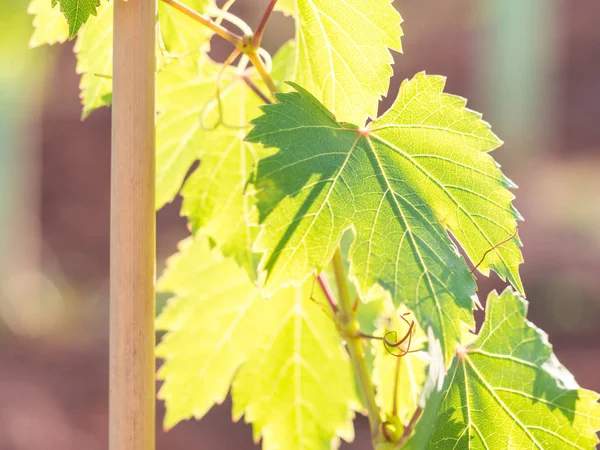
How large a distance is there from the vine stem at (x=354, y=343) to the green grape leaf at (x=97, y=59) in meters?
0.21

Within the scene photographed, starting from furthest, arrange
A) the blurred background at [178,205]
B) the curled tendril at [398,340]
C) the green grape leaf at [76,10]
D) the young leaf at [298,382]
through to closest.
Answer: the blurred background at [178,205], the young leaf at [298,382], the curled tendril at [398,340], the green grape leaf at [76,10]

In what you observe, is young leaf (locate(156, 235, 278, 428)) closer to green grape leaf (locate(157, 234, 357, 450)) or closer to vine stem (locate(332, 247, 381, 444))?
green grape leaf (locate(157, 234, 357, 450))

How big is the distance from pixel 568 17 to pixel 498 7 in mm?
722

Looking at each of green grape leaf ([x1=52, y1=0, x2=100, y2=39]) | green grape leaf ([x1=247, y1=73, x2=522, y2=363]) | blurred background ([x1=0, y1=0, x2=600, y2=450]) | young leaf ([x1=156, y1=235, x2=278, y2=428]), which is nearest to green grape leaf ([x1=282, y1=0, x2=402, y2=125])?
green grape leaf ([x1=247, y1=73, x2=522, y2=363])

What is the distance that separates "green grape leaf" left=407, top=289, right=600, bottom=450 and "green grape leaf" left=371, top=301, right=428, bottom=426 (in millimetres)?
67

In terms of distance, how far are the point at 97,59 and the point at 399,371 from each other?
12.9 inches

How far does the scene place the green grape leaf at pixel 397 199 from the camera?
43cm

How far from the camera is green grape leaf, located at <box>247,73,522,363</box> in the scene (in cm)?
43

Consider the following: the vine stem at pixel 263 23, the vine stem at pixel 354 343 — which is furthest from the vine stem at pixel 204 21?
the vine stem at pixel 354 343

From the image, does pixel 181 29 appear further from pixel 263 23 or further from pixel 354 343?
pixel 354 343

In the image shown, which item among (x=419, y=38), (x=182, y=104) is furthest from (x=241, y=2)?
(x=182, y=104)

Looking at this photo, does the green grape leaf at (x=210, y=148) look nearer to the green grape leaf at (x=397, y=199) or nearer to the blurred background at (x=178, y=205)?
the green grape leaf at (x=397, y=199)

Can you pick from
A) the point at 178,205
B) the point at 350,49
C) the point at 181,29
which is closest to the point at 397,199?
the point at 350,49

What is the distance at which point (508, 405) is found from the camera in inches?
19.1
